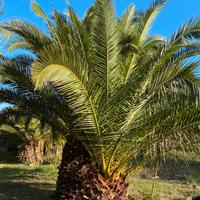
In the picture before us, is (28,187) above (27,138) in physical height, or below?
below

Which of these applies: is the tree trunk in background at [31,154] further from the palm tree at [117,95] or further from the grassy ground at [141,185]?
the palm tree at [117,95]

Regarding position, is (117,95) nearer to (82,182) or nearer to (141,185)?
(82,182)

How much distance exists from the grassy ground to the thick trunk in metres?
1.30

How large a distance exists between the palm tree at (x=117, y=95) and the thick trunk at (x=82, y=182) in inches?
0.8

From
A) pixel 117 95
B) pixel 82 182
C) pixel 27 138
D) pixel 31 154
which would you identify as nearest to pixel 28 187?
pixel 82 182

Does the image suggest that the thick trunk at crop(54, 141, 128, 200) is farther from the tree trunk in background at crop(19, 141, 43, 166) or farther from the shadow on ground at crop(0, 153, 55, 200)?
the tree trunk in background at crop(19, 141, 43, 166)

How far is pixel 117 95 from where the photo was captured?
26.7 feet

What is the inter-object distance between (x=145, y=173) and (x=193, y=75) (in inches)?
327

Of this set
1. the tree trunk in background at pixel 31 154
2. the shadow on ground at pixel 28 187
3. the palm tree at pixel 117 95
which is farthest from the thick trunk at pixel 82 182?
the tree trunk in background at pixel 31 154

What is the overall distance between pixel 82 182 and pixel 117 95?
7.00 ft

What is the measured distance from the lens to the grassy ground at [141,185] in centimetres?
1084

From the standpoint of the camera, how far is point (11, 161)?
23562 mm

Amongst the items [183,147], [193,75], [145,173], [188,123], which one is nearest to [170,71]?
[193,75]

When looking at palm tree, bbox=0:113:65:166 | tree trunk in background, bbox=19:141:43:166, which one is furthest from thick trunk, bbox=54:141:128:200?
tree trunk in background, bbox=19:141:43:166
